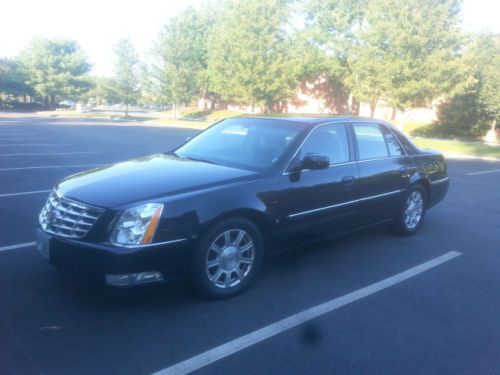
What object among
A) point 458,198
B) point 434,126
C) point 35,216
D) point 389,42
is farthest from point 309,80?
point 35,216

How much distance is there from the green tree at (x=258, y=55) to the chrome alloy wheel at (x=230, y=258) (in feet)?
98.5

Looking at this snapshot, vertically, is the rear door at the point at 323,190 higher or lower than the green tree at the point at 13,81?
lower

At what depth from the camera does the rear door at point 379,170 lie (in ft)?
17.4

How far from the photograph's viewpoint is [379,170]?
546 cm

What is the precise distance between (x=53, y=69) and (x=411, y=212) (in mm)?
57974

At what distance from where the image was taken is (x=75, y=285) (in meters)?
4.14

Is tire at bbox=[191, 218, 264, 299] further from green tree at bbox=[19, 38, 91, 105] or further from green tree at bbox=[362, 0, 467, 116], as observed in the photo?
green tree at bbox=[19, 38, 91, 105]

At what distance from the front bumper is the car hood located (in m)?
0.36

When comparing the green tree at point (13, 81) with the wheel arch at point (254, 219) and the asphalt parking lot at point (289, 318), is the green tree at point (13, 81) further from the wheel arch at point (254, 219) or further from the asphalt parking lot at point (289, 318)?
the wheel arch at point (254, 219)

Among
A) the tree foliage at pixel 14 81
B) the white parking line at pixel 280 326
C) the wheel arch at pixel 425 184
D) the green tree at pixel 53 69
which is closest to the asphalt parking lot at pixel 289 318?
the white parking line at pixel 280 326

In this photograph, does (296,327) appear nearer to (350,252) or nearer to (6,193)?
(350,252)

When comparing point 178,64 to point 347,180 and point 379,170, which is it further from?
point 347,180

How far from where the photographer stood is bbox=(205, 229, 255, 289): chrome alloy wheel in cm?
392

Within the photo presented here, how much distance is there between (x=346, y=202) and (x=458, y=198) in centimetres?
516
